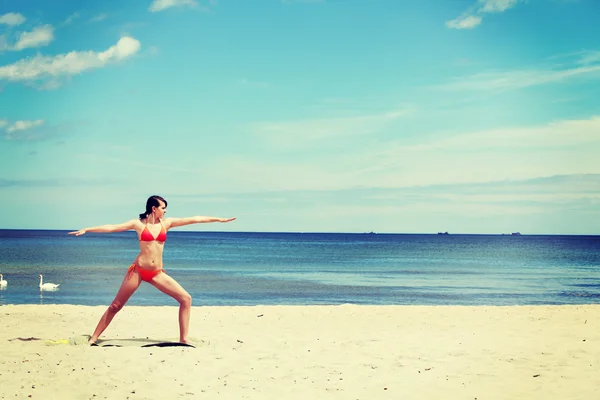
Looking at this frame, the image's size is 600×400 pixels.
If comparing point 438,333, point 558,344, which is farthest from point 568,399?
point 438,333

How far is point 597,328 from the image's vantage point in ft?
43.5

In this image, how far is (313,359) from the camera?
9961 mm

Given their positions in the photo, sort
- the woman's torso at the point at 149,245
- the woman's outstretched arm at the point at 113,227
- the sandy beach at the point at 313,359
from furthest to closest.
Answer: the woman's torso at the point at 149,245 → the woman's outstretched arm at the point at 113,227 → the sandy beach at the point at 313,359

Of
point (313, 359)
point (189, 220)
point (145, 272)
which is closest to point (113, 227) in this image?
point (145, 272)

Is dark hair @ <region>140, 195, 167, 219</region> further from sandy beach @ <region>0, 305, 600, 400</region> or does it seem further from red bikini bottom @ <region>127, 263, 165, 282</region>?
sandy beach @ <region>0, 305, 600, 400</region>

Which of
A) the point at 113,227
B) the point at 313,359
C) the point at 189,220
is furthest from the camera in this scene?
the point at 189,220

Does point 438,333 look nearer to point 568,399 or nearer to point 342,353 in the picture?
point 342,353

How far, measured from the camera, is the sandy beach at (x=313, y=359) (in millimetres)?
8117

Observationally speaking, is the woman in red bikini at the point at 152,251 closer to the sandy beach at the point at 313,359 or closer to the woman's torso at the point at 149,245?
the woman's torso at the point at 149,245

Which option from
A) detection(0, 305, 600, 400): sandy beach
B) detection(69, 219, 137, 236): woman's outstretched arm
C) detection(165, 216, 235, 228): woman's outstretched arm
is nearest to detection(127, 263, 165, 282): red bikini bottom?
detection(69, 219, 137, 236): woman's outstretched arm

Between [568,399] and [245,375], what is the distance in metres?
4.07

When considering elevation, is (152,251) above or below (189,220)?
below

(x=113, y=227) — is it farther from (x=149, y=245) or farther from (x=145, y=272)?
(x=145, y=272)

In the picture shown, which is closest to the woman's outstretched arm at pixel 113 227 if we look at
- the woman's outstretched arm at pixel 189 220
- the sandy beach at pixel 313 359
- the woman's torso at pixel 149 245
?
the woman's torso at pixel 149 245
